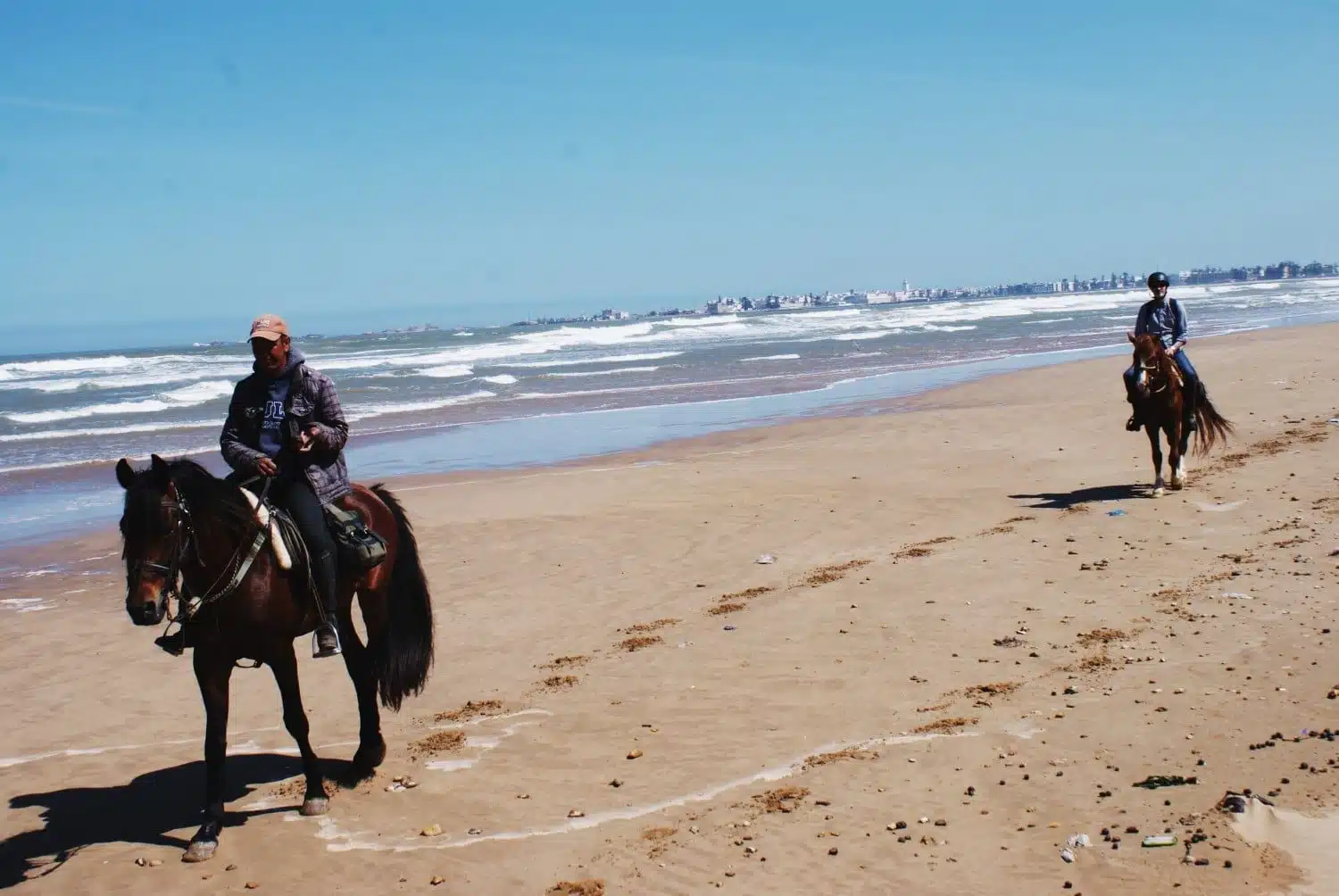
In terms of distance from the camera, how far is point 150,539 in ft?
16.7

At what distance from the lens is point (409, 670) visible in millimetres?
6656

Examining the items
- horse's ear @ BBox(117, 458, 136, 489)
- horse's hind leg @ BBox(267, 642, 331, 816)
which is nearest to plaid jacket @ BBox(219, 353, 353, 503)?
horse's ear @ BBox(117, 458, 136, 489)

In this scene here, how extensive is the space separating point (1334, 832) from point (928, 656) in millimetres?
3105

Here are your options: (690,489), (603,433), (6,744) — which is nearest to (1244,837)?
(6,744)

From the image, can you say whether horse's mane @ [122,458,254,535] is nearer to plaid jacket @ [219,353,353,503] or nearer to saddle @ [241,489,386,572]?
saddle @ [241,489,386,572]

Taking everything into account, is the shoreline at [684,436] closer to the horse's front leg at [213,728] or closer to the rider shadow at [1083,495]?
the rider shadow at [1083,495]

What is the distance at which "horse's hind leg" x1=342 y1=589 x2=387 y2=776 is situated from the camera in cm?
629

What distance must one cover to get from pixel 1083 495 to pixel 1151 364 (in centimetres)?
159

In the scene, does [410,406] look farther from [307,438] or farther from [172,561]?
[172,561]

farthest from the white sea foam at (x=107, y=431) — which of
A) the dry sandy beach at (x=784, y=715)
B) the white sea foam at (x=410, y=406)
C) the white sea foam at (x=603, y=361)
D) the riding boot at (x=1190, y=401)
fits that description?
the riding boot at (x=1190, y=401)

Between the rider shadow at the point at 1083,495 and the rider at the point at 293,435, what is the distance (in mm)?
8073

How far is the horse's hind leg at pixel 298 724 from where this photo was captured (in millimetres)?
5785

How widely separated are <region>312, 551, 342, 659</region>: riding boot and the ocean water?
36.5 feet

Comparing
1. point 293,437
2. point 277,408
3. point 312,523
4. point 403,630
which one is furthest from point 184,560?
point 403,630
